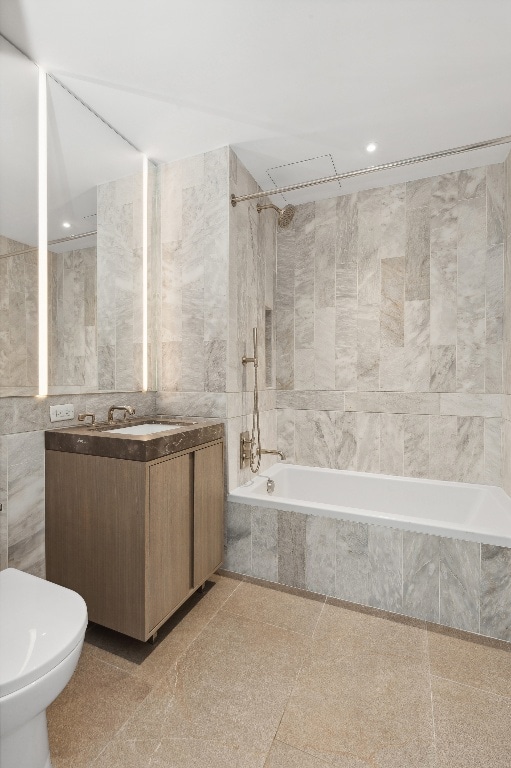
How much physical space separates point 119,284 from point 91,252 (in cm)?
23

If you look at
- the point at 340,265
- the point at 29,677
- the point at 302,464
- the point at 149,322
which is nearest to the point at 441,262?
the point at 340,265

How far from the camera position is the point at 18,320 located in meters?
1.61

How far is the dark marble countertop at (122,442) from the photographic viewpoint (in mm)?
1488

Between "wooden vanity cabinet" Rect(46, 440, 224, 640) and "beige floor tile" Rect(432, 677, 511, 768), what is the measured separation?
108 cm

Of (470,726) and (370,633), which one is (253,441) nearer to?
(370,633)

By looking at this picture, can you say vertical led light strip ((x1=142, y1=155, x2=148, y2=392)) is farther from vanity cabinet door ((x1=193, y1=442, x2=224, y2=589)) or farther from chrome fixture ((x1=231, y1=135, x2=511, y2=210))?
vanity cabinet door ((x1=193, y1=442, x2=224, y2=589))

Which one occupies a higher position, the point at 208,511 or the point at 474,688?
the point at 208,511

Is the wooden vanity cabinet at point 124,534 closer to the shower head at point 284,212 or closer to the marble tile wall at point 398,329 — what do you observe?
the marble tile wall at point 398,329

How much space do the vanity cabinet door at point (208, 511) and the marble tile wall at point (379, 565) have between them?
0.15m

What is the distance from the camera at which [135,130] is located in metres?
2.06

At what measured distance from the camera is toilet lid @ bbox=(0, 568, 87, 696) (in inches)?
34.1

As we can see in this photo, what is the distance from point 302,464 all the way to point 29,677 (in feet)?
7.41

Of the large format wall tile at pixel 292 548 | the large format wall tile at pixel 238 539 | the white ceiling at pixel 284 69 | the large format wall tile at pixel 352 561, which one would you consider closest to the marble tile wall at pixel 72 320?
the white ceiling at pixel 284 69

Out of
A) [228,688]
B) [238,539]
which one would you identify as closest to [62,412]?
[238,539]
